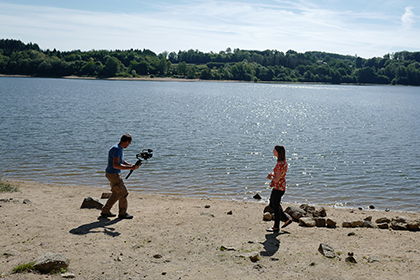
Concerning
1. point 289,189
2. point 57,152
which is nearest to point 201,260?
point 289,189

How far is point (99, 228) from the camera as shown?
8.80 m

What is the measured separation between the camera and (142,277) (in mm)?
6453

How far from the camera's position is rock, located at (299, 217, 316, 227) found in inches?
380

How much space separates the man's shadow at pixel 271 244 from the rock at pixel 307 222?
95 centimetres

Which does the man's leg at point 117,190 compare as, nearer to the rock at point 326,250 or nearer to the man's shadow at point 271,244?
the man's shadow at point 271,244

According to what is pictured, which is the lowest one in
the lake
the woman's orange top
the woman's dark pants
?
the lake

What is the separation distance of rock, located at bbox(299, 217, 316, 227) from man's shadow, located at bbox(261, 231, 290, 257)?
95 cm

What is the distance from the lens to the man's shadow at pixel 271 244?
25.2 ft

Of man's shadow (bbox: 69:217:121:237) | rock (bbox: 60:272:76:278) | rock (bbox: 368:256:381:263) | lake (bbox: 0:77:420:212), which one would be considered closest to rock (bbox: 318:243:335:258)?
rock (bbox: 368:256:381:263)

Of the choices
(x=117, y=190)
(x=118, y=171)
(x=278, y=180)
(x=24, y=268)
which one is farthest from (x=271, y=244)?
(x=24, y=268)

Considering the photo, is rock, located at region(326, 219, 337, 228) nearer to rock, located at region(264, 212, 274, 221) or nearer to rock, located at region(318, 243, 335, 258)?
rock, located at region(264, 212, 274, 221)

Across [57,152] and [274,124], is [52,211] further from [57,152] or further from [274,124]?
[274,124]

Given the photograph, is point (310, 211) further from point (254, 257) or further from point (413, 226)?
point (254, 257)

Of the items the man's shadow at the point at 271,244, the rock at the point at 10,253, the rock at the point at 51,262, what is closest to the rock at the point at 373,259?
the man's shadow at the point at 271,244
